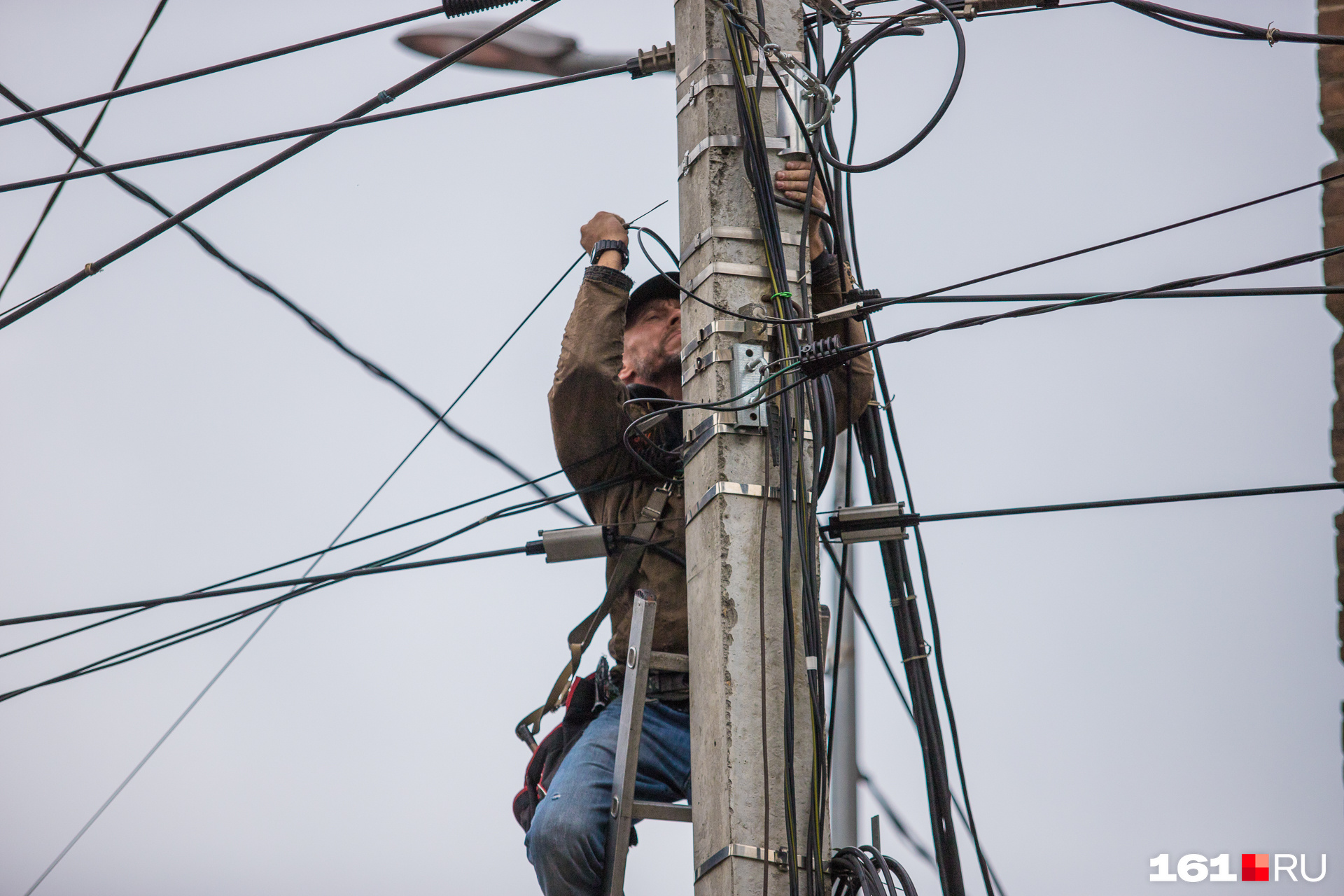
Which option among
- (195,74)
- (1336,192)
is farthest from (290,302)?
(1336,192)

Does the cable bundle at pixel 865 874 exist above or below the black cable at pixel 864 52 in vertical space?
below

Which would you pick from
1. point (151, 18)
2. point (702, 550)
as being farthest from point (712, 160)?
point (151, 18)

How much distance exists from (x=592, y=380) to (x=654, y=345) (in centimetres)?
83

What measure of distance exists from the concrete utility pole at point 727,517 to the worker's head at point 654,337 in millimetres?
990

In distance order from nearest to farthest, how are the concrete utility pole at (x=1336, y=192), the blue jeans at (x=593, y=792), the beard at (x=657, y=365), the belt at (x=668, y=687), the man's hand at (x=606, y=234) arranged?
the blue jeans at (x=593, y=792)
the belt at (x=668, y=687)
the man's hand at (x=606, y=234)
the beard at (x=657, y=365)
the concrete utility pole at (x=1336, y=192)

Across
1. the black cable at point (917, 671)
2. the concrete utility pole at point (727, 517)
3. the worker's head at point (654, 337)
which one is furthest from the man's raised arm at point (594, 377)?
the black cable at point (917, 671)

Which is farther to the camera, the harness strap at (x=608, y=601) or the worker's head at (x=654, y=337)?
the worker's head at (x=654, y=337)

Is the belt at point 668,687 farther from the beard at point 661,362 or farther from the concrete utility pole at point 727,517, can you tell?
the beard at point 661,362

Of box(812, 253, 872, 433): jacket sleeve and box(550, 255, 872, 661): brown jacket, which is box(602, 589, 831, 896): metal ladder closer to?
box(550, 255, 872, 661): brown jacket

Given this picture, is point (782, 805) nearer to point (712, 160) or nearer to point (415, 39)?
point (712, 160)

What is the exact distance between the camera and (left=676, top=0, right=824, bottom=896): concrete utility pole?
139 inches

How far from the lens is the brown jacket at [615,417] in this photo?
4402 millimetres

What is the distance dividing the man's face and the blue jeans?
1306 mm

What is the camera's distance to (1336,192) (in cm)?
915
